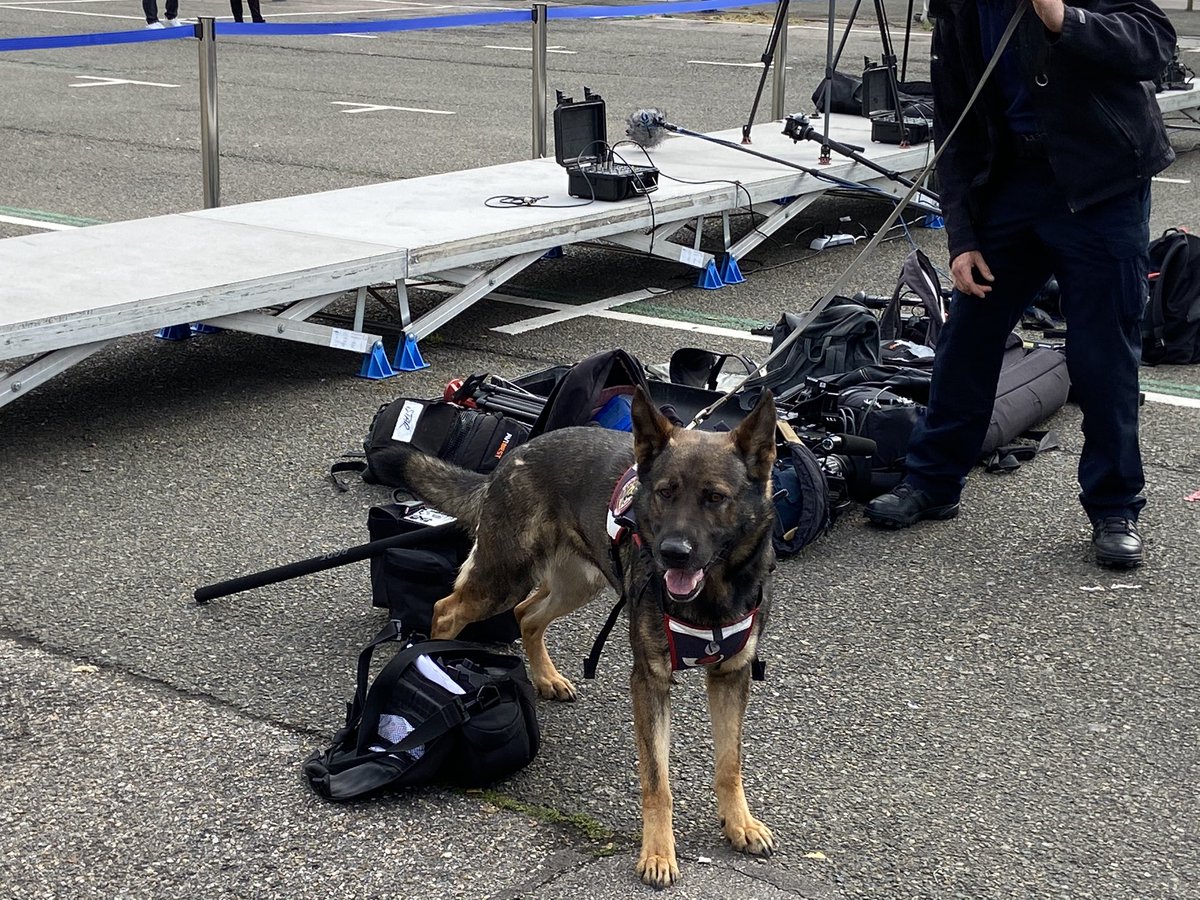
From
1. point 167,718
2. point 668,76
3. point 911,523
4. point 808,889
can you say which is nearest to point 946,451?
point 911,523

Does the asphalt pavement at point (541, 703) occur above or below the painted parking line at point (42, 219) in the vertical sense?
above

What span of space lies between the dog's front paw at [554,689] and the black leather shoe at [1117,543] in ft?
6.80

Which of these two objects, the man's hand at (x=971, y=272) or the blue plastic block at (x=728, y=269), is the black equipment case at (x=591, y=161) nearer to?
the blue plastic block at (x=728, y=269)

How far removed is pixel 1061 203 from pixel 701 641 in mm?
2368

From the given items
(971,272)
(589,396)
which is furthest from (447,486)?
(971,272)

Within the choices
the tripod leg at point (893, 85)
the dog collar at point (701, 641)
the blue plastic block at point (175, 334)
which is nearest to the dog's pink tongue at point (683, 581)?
the dog collar at point (701, 641)

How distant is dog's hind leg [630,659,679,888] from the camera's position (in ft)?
10.8

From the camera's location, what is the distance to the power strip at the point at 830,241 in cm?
987

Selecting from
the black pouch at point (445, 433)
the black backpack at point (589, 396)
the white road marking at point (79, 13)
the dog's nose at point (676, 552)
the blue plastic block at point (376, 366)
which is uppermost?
the dog's nose at point (676, 552)

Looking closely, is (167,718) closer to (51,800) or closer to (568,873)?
(51,800)

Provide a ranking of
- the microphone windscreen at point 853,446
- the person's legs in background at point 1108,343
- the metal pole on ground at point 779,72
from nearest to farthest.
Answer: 1. the person's legs in background at point 1108,343
2. the microphone windscreen at point 853,446
3. the metal pole on ground at point 779,72

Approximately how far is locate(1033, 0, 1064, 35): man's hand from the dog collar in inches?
87.0

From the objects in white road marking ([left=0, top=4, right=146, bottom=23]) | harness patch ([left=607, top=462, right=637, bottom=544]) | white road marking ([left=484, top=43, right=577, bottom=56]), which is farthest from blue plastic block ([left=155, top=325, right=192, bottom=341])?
white road marking ([left=0, top=4, right=146, bottom=23])

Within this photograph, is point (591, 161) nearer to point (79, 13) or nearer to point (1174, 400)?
point (1174, 400)
